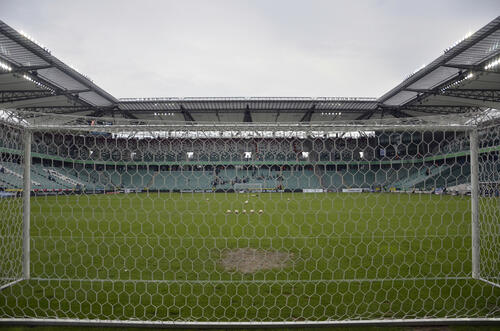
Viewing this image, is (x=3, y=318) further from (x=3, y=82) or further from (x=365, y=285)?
(x=3, y=82)

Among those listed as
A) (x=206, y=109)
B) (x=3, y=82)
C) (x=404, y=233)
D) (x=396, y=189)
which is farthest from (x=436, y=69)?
(x=3, y=82)

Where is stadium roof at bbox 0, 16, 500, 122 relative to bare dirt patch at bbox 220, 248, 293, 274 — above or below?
above

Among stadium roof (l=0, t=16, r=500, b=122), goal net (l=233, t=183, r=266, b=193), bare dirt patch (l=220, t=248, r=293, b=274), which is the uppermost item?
stadium roof (l=0, t=16, r=500, b=122)

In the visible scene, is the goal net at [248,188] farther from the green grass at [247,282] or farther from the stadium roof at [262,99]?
the stadium roof at [262,99]

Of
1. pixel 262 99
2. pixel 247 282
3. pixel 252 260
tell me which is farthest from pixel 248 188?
pixel 262 99

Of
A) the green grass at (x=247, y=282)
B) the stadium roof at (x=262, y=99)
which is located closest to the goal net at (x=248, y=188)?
the green grass at (x=247, y=282)

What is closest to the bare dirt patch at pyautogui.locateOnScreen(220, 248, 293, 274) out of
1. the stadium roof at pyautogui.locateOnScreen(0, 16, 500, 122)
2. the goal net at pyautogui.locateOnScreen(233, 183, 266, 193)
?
the goal net at pyautogui.locateOnScreen(233, 183, 266, 193)

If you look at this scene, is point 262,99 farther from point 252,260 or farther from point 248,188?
point 252,260

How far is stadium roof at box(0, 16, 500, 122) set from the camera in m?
16.7

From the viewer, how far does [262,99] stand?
29562mm

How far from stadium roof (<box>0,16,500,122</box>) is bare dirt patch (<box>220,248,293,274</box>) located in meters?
6.50

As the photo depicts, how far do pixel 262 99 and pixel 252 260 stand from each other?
2623cm

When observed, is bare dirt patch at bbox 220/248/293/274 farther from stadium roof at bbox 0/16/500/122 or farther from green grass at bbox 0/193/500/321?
stadium roof at bbox 0/16/500/122

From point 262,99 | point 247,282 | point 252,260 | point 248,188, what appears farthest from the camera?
point 262,99
